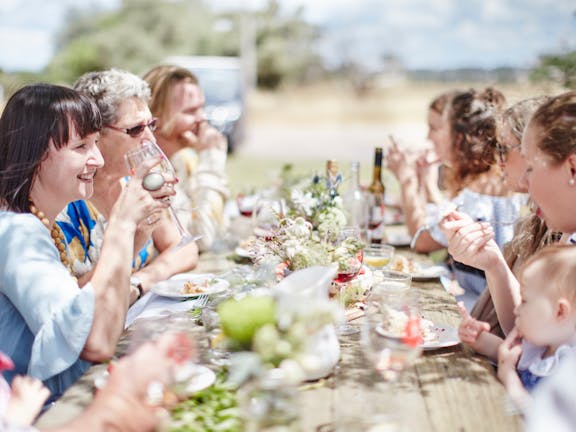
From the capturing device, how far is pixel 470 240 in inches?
89.0

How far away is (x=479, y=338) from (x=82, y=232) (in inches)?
70.2

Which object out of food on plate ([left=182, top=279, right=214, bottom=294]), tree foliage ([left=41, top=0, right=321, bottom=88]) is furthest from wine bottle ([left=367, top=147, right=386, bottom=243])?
tree foliage ([left=41, top=0, right=321, bottom=88])

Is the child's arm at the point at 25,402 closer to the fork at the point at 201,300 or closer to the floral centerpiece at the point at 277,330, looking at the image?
the floral centerpiece at the point at 277,330

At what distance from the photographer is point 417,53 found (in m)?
35.8

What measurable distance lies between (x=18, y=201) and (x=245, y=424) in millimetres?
1301

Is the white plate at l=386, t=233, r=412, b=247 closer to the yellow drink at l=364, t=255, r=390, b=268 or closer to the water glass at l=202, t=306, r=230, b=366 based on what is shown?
the yellow drink at l=364, t=255, r=390, b=268

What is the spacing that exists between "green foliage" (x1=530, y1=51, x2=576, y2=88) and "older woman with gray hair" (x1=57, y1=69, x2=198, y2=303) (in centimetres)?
422

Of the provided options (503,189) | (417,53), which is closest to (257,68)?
(417,53)

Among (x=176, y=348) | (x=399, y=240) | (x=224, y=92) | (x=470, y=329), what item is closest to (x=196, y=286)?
(x=470, y=329)

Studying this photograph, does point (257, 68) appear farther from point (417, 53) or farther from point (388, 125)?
point (388, 125)

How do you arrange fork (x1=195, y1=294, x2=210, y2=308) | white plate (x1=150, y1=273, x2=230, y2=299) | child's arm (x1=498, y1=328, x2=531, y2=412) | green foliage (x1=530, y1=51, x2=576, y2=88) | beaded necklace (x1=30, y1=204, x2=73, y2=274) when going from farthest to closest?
green foliage (x1=530, y1=51, x2=576, y2=88) < white plate (x1=150, y1=273, x2=230, y2=299) < fork (x1=195, y1=294, x2=210, y2=308) < beaded necklace (x1=30, y1=204, x2=73, y2=274) < child's arm (x1=498, y1=328, x2=531, y2=412)

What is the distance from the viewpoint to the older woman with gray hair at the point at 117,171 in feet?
9.71

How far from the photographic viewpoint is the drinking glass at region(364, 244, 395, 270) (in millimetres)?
3094

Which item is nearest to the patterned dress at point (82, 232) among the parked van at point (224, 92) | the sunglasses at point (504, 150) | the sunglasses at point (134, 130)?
the sunglasses at point (134, 130)
